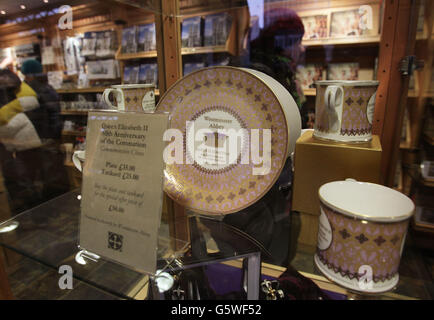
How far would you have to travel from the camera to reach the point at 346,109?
26.4 inches

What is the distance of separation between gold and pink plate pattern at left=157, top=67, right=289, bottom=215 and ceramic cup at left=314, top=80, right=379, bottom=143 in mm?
186

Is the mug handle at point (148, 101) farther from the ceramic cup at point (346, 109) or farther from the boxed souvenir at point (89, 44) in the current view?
the boxed souvenir at point (89, 44)

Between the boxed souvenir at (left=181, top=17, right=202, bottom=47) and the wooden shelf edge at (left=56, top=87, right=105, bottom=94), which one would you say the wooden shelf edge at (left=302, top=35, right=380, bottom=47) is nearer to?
the boxed souvenir at (left=181, top=17, right=202, bottom=47)

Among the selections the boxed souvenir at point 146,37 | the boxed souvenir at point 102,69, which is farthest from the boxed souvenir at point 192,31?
the boxed souvenir at point 102,69

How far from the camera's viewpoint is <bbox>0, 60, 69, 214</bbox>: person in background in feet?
5.28

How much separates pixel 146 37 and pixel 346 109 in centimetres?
108

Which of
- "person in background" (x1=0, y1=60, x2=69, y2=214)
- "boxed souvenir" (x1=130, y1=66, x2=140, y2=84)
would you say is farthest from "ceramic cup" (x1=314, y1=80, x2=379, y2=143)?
"person in background" (x1=0, y1=60, x2=69, y2=214)

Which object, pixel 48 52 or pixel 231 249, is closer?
pixel 231 249

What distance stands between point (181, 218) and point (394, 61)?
0.73 meters

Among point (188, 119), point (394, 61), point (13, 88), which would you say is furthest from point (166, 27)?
point (13, 88)

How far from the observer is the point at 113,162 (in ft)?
1.74

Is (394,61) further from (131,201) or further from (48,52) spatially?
(48,52)

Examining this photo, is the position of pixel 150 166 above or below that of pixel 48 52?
below

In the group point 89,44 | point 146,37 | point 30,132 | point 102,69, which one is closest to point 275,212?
point 146,37
